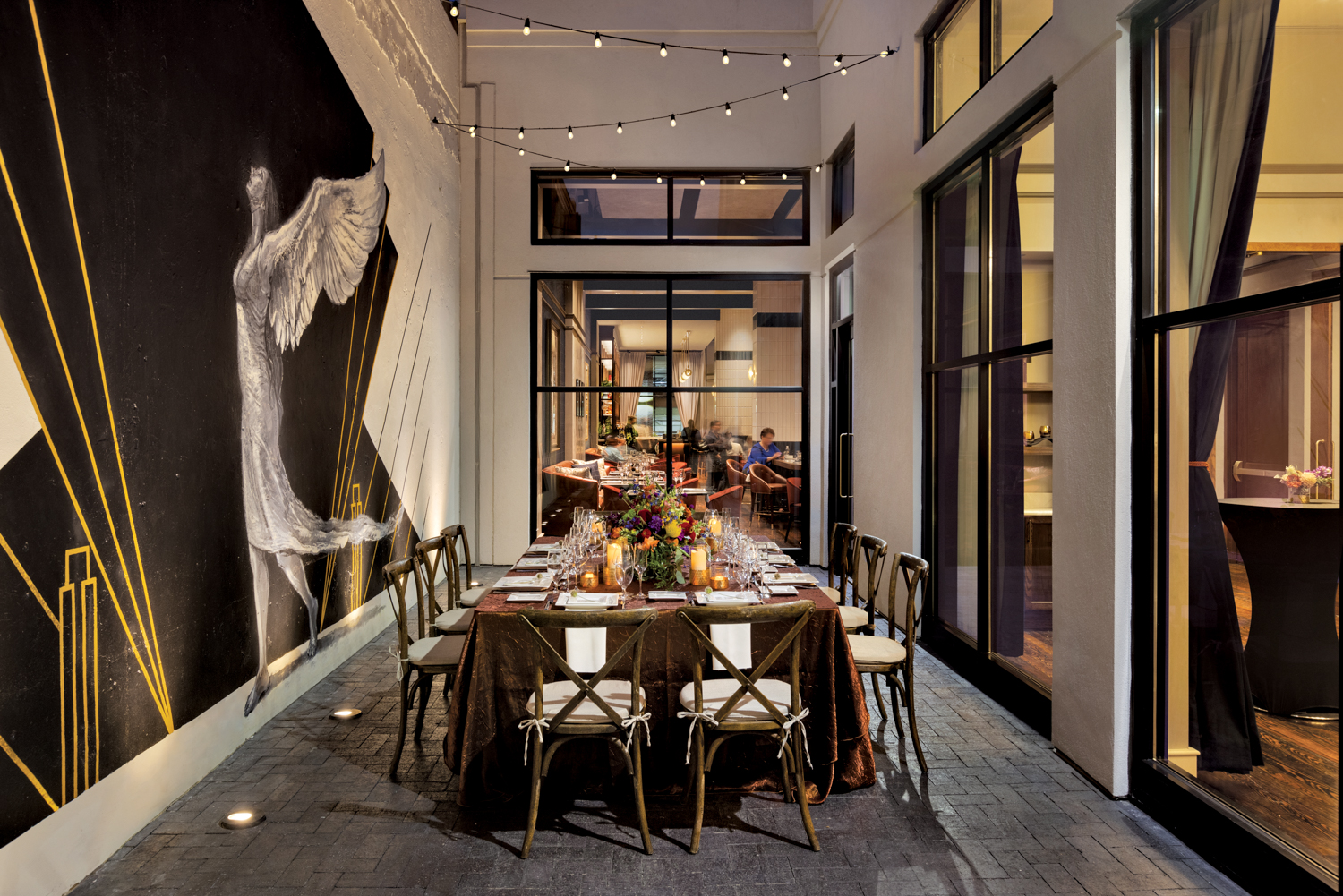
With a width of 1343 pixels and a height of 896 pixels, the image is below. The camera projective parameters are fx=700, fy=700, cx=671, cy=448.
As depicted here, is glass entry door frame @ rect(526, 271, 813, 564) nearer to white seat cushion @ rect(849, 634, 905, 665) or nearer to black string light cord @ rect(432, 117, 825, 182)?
black string light cord @ rect(432, 117, 825, 182)

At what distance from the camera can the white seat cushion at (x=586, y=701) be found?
2.61 metres

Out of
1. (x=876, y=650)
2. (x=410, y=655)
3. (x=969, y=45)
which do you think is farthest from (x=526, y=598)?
(x=969, y=45)

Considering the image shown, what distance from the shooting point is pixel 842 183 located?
7.24 metres

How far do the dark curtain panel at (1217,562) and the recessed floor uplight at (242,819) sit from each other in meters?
3.64

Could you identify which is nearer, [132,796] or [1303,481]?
[1303,481]

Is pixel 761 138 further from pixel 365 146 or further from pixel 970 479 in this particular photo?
pixel 970 479

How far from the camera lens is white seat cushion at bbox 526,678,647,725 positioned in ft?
8.55

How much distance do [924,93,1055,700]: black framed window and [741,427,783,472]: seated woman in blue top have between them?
9.09 ft

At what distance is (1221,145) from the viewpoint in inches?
101

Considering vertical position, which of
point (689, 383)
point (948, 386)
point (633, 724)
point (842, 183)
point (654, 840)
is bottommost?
point (654, 840)

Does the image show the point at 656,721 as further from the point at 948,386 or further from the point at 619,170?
the point at 619,170

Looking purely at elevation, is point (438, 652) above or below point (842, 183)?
below

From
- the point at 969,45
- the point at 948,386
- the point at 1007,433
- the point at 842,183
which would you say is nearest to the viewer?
the point at 1007,433

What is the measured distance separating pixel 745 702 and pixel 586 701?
617 mm
